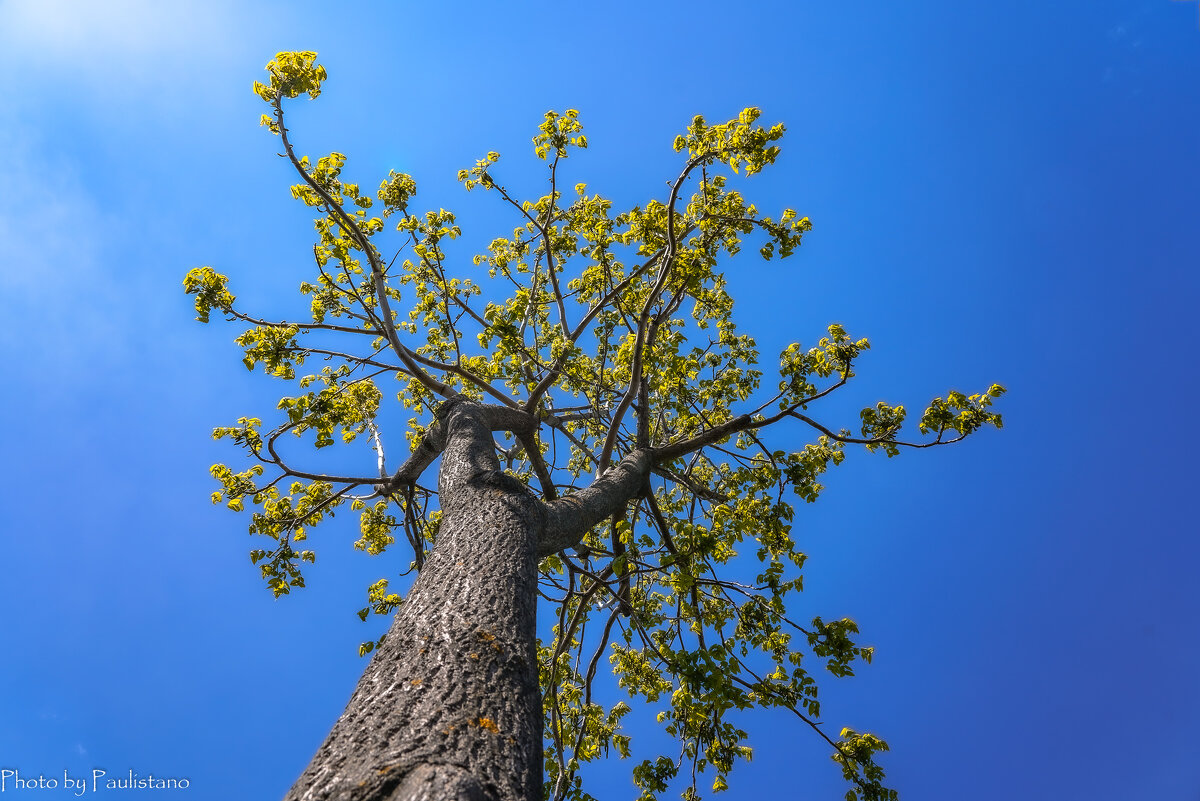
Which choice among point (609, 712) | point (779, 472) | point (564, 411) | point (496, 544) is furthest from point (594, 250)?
point (609, 712)

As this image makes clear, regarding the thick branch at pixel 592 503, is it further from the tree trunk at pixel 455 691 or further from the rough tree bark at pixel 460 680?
the tree trunk at pixel 455 691

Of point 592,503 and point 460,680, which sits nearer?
point 460,680

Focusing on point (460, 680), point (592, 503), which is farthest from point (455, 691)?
point (592, 503)

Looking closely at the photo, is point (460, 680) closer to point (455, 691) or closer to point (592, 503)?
point (455, 691)

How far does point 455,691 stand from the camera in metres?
2.58

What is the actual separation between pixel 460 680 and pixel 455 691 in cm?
8

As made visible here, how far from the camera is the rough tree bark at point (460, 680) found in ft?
6.92

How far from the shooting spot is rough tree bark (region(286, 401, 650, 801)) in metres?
2.11

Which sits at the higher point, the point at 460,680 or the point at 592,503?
the point at 592,503

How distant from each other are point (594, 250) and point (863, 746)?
6492 millimetres

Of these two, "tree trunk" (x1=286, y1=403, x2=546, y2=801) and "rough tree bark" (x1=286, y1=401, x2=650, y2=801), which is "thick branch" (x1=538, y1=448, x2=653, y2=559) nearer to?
"rough tree bark" (x1=286, y1=401, x2=650, y2=801)

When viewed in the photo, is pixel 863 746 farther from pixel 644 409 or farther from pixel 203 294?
pixel 203 294

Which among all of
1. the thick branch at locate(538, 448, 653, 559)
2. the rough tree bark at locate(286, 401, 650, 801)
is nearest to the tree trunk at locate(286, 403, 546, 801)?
the rough tree bark at locate(286, 401, 650, 801)

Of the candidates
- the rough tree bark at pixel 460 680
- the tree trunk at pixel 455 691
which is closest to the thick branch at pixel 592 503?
the rough tree bark at pixel 460 680
